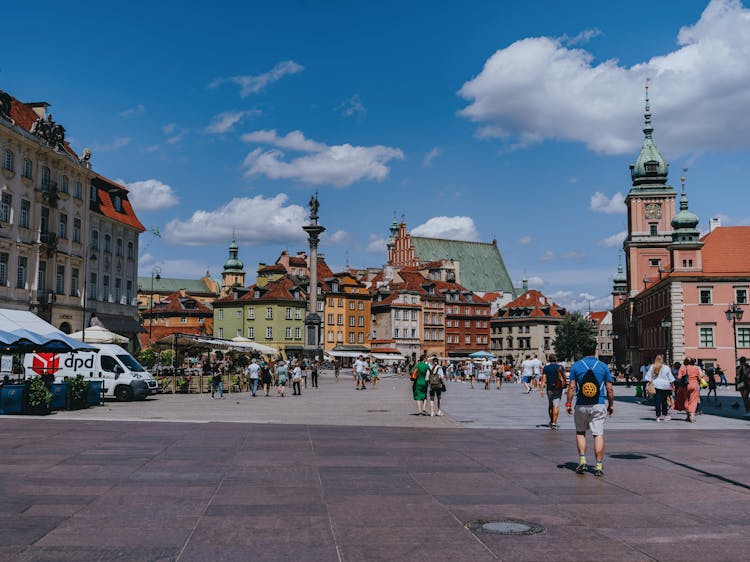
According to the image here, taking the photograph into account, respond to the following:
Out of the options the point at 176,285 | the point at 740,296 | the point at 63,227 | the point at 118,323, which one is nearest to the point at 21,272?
the point at 63,227

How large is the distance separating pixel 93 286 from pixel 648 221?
7112 centimetres

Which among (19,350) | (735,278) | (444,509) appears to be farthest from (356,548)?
(735,278)

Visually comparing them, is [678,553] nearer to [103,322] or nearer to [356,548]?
[356,548]

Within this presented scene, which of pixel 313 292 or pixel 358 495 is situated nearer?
pixel 358 495

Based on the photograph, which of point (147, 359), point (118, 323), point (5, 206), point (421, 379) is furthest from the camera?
point (118, 323)

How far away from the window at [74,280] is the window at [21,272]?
566cm

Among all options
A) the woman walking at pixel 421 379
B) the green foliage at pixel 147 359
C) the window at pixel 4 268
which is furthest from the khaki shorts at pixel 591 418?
the window at pixel 4 268

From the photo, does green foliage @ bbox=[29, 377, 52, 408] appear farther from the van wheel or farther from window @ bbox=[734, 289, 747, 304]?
window @ bbox=[734, 289, 747, 304]

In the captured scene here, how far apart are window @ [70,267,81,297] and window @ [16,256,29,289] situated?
566 cm

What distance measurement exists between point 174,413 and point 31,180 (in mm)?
29809

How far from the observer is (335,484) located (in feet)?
33.3

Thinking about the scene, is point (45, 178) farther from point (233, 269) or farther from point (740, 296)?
point (233, 269)

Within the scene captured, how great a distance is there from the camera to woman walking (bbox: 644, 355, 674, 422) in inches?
840

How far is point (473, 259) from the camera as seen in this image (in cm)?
15112
